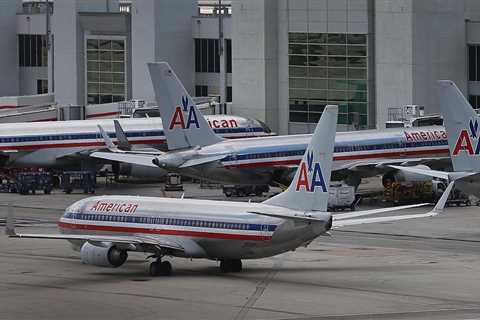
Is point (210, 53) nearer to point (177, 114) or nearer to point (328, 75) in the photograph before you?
point (328, 75)

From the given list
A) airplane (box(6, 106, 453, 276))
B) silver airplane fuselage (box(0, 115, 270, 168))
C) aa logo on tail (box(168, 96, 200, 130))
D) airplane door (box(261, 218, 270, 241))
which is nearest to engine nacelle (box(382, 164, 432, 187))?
aa logo on tail (box(168, 96, 200, 130))

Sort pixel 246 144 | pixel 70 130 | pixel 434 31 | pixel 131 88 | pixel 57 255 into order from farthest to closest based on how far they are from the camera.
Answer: pixel 131 88, pixel 434 31, pixel 70 130, pixel 246 144, pixel 57 255

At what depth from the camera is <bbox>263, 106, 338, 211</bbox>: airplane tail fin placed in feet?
200

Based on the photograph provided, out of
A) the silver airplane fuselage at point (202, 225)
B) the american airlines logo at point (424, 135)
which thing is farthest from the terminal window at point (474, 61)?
the silver airplane fuselage at point (202, 225)

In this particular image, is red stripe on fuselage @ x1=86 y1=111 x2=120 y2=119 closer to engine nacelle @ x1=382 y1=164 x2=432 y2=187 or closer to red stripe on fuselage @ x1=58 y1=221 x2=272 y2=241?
engine nacelle @ x1=382 y1=164 x2=432 y2=187

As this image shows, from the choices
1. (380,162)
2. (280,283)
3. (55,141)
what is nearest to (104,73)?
(55,141)

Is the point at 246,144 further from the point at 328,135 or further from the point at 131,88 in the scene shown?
the point at 131,88

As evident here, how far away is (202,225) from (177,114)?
96.8 feet

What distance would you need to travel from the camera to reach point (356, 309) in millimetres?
54250

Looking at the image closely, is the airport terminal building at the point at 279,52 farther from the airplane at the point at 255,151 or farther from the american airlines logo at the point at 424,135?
the airplane at the point at 255,151

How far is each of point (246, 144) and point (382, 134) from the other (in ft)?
32.8

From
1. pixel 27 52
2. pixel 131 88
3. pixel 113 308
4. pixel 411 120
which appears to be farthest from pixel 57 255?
pixel 27 52

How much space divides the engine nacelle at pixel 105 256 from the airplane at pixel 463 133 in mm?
18523

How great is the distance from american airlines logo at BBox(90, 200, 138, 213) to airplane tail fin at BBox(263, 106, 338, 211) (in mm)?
8322
